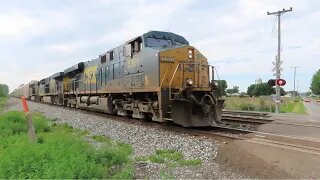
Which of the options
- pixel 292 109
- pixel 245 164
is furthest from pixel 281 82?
pixel 245 164

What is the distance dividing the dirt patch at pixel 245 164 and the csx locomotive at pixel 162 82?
388cm

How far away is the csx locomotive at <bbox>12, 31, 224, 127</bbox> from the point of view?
12.2m

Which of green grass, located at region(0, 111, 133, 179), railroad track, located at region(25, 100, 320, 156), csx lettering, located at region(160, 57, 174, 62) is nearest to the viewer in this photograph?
green grass, located at region(0, 111, 133, 179)

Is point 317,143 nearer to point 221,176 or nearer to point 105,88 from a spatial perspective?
point 221,176

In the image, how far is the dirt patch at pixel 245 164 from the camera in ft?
20.3

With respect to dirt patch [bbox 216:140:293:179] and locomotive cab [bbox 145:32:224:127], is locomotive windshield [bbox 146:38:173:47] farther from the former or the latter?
dirt patch [bbox 216:140:293:179]

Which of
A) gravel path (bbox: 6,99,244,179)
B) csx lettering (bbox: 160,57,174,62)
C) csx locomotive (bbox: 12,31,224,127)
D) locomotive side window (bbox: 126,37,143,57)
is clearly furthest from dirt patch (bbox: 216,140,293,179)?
locomotive side window (bbox: 126,37,143,57)

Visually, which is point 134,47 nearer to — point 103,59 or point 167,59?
point 167,59

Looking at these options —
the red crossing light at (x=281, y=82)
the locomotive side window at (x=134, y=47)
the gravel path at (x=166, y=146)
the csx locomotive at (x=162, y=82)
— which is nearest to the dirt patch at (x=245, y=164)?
the gravel path at (x=166, y=146)

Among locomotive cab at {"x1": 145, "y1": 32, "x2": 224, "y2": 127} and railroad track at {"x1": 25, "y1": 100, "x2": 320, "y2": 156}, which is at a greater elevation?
locomotive cab at {"x1": 145, "y1": 32, "x2": 224, "y2": 127}

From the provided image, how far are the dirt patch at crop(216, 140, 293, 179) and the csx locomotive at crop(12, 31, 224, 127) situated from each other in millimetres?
3883

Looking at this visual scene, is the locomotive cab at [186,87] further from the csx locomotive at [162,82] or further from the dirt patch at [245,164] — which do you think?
the dirt patch at [245,164]

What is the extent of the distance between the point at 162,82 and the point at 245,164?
615 cm

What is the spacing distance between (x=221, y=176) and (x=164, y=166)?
114 centimetres
